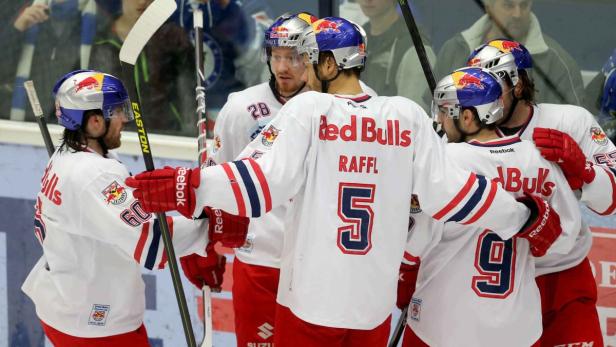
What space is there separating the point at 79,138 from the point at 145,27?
1.36ft

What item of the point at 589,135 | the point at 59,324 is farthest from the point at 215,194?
the point at 589,135

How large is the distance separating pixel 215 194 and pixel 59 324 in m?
0.77

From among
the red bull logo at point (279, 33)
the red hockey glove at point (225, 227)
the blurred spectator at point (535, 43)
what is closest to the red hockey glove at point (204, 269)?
the red hockey glove at point (225, 227)

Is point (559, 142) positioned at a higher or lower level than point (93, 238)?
higher

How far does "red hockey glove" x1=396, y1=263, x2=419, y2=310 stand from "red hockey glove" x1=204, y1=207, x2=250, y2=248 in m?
0.53

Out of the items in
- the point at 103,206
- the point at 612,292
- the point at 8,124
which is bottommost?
the point at 612,292

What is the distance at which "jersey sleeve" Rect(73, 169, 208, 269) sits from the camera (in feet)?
10.3

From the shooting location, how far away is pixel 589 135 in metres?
3.54

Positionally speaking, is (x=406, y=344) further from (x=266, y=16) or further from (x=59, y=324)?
(x=266, y=16)

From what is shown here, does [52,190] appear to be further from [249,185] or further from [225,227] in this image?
[249,185]

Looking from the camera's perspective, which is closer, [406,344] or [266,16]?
[406,344]

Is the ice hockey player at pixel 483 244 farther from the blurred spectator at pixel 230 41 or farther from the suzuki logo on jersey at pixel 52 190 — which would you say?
the blurred spectator at pixel 230 41

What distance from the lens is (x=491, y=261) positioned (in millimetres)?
3264

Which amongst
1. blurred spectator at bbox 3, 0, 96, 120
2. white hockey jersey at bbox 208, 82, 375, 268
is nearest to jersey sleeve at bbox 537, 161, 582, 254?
white hockey jersey at bbox 208, 82, 375, 268
